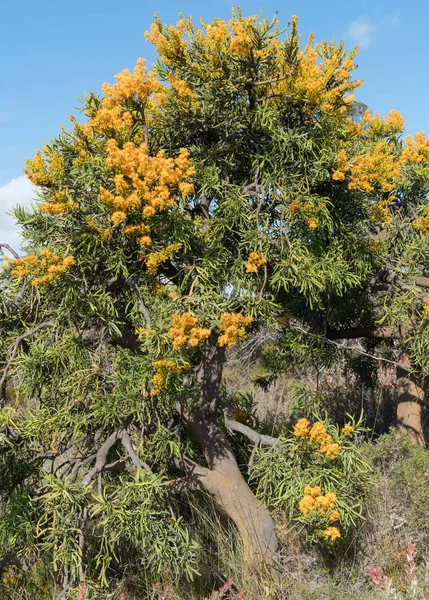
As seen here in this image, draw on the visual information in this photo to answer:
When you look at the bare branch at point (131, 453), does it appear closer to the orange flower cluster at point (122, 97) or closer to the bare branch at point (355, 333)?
the orange flower cluster at point (122, 97)

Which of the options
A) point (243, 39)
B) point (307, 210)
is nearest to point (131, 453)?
point (307, 210)

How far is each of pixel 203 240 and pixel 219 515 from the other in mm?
2082

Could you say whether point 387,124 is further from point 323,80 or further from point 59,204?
point 59,204

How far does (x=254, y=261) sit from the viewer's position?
130 inches

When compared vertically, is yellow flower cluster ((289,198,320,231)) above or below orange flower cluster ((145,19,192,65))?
below

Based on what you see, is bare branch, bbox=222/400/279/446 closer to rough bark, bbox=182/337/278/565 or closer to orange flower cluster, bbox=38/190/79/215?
rough bark, bbox=182/337/278/565

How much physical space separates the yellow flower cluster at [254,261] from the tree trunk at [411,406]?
2744 mm

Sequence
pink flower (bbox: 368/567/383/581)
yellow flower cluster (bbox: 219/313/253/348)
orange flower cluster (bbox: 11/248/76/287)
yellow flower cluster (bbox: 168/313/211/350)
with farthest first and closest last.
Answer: orange flower cluster (bbox: 11/248/76/287), yellow flower cluster (bbox: 219/313/253/348), yellow flower cluster (bbox: 168/313/211/350), pink flower (bbox: 368/567/383/581)

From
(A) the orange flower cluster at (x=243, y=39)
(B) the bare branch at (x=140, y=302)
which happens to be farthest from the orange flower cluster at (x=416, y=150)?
(B) the bare branch at (x=140, y=302)

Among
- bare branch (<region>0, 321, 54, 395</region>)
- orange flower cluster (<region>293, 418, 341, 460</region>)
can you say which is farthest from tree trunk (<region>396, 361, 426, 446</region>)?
bare branch (<region>0, 321, 54, 395</region>)

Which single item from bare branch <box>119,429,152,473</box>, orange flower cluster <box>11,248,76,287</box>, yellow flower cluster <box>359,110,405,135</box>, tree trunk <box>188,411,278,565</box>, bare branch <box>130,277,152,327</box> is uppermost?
yellow flower cluster <box>359,110,405,135</box>

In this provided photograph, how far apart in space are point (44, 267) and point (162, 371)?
849 millimetres

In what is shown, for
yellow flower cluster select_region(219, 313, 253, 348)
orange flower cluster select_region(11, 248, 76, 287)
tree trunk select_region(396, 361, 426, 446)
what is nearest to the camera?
yellow flower cluster select_region(219, 313, 253, 348)

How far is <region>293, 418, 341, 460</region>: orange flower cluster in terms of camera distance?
3167mm
